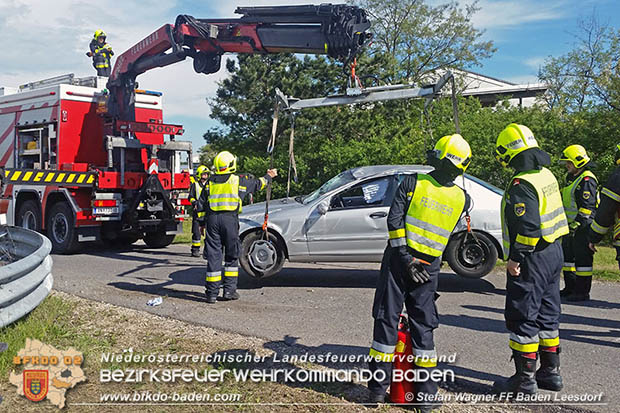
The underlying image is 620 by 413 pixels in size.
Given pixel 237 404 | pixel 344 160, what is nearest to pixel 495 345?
pixel 237 404

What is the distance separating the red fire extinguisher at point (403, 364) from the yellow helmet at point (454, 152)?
4.07 ft

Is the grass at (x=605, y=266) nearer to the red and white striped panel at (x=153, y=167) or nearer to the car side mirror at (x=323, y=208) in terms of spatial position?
the car side mirror at (x=323, y=208)

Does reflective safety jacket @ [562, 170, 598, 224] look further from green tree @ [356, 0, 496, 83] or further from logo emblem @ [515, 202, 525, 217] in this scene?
green tree @ [356, 0, 496, 83]

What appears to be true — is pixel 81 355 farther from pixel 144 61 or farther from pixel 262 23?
pixel 144 61

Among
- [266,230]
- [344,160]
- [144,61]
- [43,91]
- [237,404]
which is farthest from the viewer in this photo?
[344,160]

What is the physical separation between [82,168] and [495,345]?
8919 millimetres

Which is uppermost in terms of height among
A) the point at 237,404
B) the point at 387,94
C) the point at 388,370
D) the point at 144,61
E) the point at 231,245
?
the point at 144,61

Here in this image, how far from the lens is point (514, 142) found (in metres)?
4.14

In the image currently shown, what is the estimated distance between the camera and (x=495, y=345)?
17.4ft

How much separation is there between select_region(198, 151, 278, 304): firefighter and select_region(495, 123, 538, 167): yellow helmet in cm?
375

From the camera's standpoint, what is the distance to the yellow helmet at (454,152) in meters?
3.90

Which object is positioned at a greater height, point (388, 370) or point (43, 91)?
point (43, 91)

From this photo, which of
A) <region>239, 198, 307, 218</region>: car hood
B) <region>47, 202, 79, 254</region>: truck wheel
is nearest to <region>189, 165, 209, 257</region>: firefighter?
<region>47, 202, 79, 254</region>: truck wheel

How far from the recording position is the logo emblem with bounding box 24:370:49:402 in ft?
12.4
